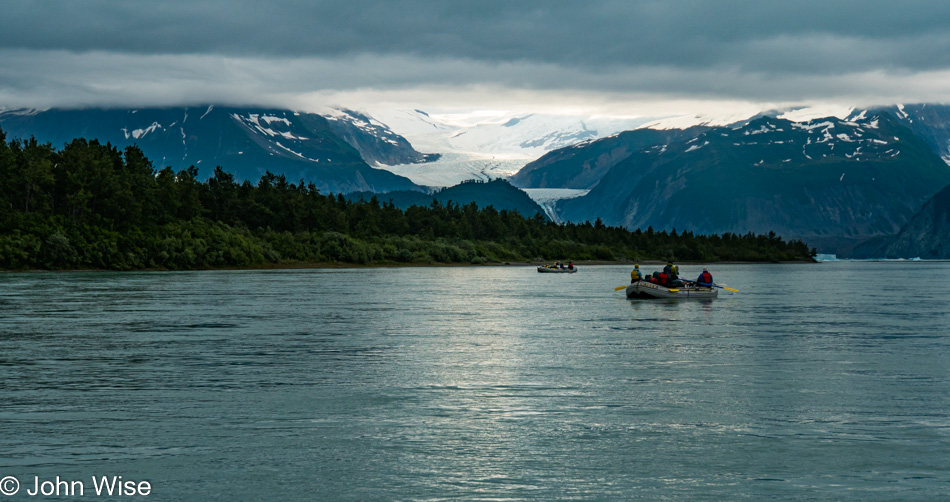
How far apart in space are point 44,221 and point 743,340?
173 meters

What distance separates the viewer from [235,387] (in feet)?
128

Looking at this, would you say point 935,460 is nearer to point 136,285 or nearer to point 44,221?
point 136,285
